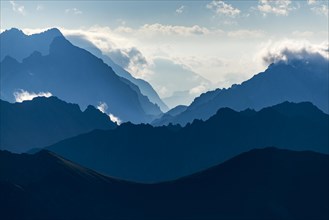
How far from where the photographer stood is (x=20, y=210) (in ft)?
652

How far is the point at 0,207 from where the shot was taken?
7830 inches

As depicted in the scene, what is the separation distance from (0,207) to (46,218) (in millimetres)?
16253

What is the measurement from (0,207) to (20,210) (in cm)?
689

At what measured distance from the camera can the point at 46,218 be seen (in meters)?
198

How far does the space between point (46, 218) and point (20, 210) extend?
941 centimetres
